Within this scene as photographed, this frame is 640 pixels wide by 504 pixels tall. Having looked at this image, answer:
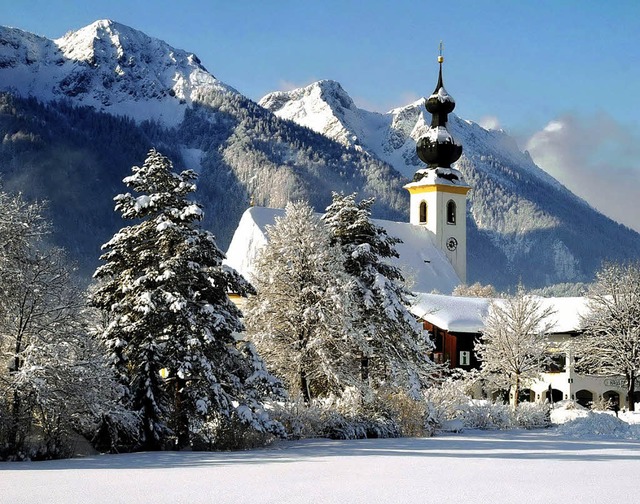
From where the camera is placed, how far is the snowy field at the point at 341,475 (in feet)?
51.4

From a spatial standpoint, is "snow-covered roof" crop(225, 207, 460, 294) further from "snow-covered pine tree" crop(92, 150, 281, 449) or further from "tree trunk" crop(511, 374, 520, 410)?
"snow-covered pine tree" crop(92, 150, 281, 449)

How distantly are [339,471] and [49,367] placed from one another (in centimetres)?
712

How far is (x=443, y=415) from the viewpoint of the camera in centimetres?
3512

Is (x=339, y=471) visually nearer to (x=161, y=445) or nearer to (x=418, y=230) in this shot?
(x=161, y=445)

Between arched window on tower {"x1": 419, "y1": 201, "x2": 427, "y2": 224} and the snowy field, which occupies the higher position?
arched window on tower {"x1": 419, "y1": 201, "x2": 427, "y2": 224}

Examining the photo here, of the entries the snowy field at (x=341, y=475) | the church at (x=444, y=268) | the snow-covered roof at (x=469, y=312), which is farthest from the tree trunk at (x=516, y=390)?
the snowy field at (x=341, y=475)

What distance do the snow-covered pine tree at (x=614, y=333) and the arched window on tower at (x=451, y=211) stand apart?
98.8 ft

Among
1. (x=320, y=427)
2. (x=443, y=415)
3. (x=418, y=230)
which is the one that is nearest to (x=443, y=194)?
(x=418, y=230)

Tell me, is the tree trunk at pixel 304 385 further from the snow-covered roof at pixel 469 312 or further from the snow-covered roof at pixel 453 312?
the snow-covered roof at pixel 453 312

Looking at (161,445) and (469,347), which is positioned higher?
(469,347)

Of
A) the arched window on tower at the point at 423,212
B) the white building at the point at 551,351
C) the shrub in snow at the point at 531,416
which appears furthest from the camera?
the arched window on tower at the point at 423,212

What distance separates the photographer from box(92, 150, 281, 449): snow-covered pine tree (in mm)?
24906

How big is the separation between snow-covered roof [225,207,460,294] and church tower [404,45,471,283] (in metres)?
2.08

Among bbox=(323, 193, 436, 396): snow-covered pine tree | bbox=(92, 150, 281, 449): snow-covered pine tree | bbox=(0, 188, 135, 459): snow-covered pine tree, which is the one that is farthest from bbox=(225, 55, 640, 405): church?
bbox=(0, 188, 135, 459): snow-covered pine tree
